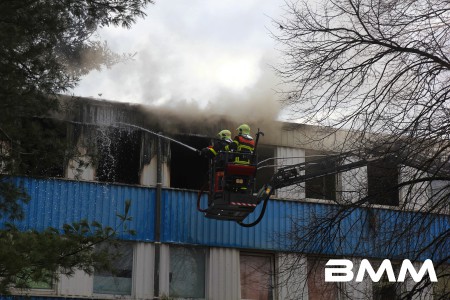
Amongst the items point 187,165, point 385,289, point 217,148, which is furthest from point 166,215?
point 385,289

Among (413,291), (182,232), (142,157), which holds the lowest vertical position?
(413,291)

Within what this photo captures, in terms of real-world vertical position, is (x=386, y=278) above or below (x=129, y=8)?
below

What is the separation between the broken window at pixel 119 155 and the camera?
2109cm

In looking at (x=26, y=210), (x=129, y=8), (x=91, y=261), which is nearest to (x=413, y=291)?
(x=91, y=261)

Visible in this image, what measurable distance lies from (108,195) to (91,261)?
7730mm

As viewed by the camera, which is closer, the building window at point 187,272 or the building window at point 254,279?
the building window at point 187,272

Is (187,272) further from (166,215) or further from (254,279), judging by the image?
(254,279)

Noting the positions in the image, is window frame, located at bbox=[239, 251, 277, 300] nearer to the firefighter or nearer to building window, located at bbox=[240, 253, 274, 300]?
building window, located at bbox=[240, 253, 274, 300]

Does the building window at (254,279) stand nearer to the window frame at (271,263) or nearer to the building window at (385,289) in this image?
the window frame at (271,263)

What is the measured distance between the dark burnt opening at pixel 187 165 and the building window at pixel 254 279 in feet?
7.64

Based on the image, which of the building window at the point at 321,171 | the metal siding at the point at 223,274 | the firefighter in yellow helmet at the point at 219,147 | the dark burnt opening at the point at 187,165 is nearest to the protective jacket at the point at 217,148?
the firefighter in yellow helmet at the point at 219,147

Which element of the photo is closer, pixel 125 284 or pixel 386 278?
pixel 386 278

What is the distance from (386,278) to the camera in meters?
16.2

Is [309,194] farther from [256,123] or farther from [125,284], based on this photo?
[125,284]
